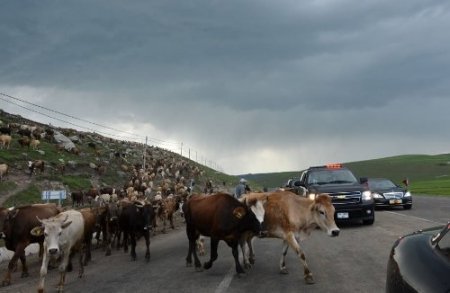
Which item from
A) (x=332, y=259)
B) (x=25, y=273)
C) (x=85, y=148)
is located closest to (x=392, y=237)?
(x=332, y=259)

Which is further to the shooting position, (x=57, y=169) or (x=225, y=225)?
(x=57, y=169)

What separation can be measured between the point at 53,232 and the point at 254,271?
4.22m

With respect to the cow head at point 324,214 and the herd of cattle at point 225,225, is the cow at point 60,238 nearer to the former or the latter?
the herd of cattle at point 225,225

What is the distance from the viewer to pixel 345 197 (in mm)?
17922

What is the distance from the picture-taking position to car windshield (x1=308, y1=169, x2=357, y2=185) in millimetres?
19391

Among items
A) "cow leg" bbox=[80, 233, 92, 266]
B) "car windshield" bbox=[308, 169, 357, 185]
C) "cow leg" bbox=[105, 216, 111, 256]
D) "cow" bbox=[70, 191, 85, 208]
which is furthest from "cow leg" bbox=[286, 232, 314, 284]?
"cow" bbox=[70, 191, 85, 208]

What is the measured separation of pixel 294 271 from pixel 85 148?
48749 mm

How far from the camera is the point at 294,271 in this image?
1036 centimetres

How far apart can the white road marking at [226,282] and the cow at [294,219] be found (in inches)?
18.8

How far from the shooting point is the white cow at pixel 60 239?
970 centimetres

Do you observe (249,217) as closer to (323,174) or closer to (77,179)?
(323,174)

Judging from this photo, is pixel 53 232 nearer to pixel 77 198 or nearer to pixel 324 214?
pixel 324 214

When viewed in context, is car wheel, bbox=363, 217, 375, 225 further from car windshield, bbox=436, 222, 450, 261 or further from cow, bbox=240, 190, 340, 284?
car windshield, bbox=436, 222, 450, 261

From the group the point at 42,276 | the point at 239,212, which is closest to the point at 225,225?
the point at 239,212
